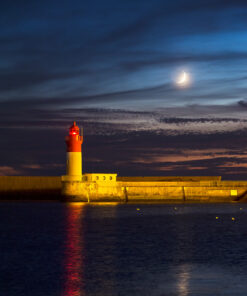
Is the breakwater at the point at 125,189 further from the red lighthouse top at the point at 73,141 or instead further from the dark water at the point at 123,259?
the dark water at the point at 123,259

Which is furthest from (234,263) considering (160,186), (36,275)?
(160,186)

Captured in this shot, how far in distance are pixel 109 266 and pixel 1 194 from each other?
78.3 metres

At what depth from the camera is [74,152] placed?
76.2 meters

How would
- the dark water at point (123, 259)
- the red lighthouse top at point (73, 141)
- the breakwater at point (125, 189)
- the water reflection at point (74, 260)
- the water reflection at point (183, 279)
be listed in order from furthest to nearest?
the breakwater at point (125, 189) < the red lighthouse top at point (73, 141) < the water reflection at point (74, 260) < the dark water at point (123, 259) < the water reflection at point (183, 279)

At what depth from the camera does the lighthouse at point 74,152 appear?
76062 millimetres

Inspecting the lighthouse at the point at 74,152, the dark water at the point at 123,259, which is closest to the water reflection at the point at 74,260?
the dark water at the point at 123,259

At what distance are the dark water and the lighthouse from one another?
895 inches

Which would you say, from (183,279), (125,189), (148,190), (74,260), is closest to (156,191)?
(148,190)

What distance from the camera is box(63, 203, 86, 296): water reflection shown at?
889 inches

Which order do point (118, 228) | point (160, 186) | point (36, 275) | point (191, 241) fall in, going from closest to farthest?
point (36, 275) < point (191, 241) < point (118, 228) < point (160, 186)

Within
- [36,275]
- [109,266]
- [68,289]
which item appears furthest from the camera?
[109,266]

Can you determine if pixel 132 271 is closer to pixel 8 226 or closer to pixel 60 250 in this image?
pixel 60 250

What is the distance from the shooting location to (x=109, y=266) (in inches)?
1112

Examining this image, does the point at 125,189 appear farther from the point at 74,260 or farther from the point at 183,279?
the point at 183,279
